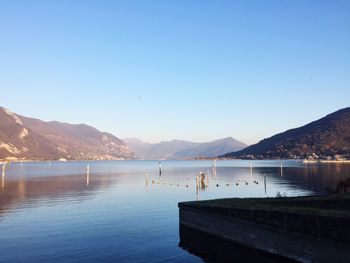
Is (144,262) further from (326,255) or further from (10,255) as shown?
(326,255)

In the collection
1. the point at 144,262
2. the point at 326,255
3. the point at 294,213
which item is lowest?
the point at 144,262

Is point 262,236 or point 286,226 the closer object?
point 286,226

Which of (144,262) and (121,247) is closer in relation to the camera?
(144,262)

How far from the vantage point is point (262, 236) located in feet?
93.8

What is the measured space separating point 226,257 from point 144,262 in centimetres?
674

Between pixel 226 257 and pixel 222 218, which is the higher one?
pixel 222 218

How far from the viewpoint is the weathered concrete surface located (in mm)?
23219

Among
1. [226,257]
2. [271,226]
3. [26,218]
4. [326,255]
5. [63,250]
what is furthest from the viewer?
[26,218]

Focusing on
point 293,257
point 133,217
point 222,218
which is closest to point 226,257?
point 222,218

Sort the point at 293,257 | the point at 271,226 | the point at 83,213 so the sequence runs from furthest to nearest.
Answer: the point at 83,213, the point at 271,226, the point at 293,257

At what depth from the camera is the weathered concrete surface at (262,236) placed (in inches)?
914

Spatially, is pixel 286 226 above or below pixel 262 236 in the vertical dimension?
above

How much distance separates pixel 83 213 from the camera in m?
54.3

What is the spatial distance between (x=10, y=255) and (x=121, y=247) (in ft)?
31.4
